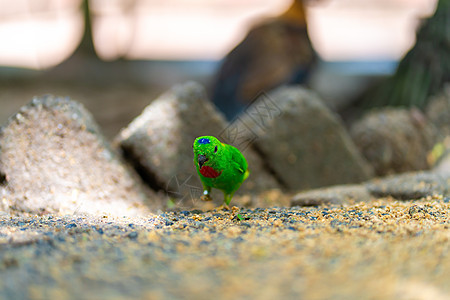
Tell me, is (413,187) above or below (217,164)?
below

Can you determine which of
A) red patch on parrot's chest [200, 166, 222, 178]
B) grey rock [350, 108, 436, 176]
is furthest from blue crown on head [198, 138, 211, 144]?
grey rock [350, 108, 436, 176]

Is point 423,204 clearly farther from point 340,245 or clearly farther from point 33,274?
point 33,274

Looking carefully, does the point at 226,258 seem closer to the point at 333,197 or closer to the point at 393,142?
the point at 333,197

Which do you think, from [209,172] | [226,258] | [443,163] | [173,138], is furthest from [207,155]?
[443,163]

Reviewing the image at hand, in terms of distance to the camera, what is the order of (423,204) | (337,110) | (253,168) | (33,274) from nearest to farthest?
1. (33,274)
2. (423,204)
3. (253,168)
4. (337,110)

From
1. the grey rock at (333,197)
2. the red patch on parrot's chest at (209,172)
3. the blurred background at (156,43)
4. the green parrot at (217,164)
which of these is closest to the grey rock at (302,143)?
the grey rock at (333,197)

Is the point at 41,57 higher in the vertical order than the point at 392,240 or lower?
higher

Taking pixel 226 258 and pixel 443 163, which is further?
pixel 443 163

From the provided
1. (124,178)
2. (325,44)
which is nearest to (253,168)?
(124,178)
